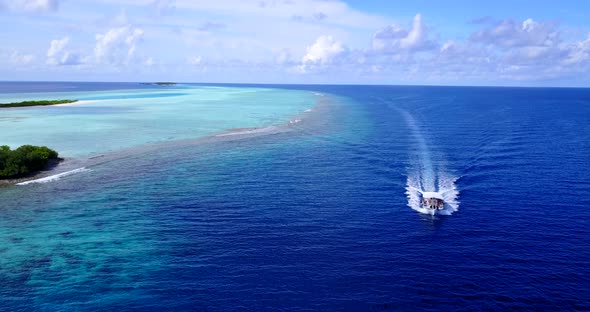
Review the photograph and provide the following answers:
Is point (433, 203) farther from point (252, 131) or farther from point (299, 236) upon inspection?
point (252, 131)

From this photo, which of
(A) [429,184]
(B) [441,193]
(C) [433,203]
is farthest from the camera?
(A) [429,184]

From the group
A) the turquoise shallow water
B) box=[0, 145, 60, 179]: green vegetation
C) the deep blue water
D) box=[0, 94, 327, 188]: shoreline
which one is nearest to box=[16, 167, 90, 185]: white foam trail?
box=[0, 94, 327, 188]: shoreline

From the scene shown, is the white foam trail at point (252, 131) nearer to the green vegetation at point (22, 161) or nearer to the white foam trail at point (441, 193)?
the green vegetation at point (22, 161)

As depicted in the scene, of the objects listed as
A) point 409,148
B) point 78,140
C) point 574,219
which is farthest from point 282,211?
point 78,140

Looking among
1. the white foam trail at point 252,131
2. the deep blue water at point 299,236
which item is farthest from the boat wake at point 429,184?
the white foam trail at point 252,131

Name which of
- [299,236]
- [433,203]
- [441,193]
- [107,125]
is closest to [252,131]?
[107,125]

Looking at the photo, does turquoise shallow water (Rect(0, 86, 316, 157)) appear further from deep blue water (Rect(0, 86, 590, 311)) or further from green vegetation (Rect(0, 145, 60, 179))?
deep blue water (Rect(0, 86, 590, 311))
